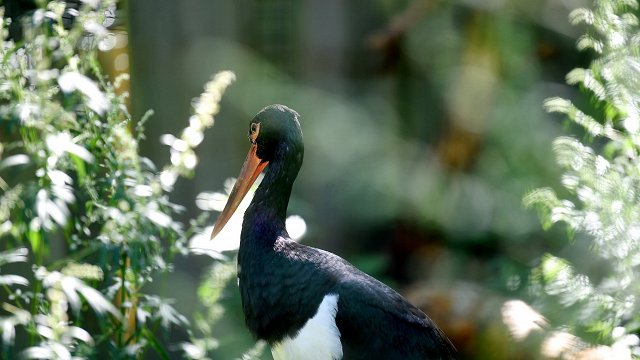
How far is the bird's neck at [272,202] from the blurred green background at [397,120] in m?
0.66

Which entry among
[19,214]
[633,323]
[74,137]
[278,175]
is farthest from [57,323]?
[633,323]

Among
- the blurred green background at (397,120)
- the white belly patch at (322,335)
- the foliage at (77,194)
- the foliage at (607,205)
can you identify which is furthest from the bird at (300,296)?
the blurred green background at (397,120)

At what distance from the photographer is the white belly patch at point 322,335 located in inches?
100

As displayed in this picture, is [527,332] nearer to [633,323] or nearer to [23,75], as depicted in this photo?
[633,323]

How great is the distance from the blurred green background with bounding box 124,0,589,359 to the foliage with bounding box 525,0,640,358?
0.44 m

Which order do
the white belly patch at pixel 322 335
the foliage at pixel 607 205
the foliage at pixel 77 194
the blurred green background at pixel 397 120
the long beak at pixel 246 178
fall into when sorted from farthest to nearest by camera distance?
the blurred green background at pixel 397 120 < the long beak at pixel 246 178 < the foliage at pixel 607 205 < the white belly patch at pixel 322 335 < the foliage at pixel 77 194

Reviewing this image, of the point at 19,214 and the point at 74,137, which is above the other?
the point at 74,137

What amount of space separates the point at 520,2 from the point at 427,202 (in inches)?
45.6

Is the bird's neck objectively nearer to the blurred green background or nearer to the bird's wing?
the bird's wing

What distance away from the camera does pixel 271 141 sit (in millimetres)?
2797

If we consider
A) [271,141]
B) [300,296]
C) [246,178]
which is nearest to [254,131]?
[271,141]

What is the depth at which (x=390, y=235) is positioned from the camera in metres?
4.43

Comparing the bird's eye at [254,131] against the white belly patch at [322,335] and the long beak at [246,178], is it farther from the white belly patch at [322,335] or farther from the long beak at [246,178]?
the white belly patch at [322,335]

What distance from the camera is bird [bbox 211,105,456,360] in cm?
257
